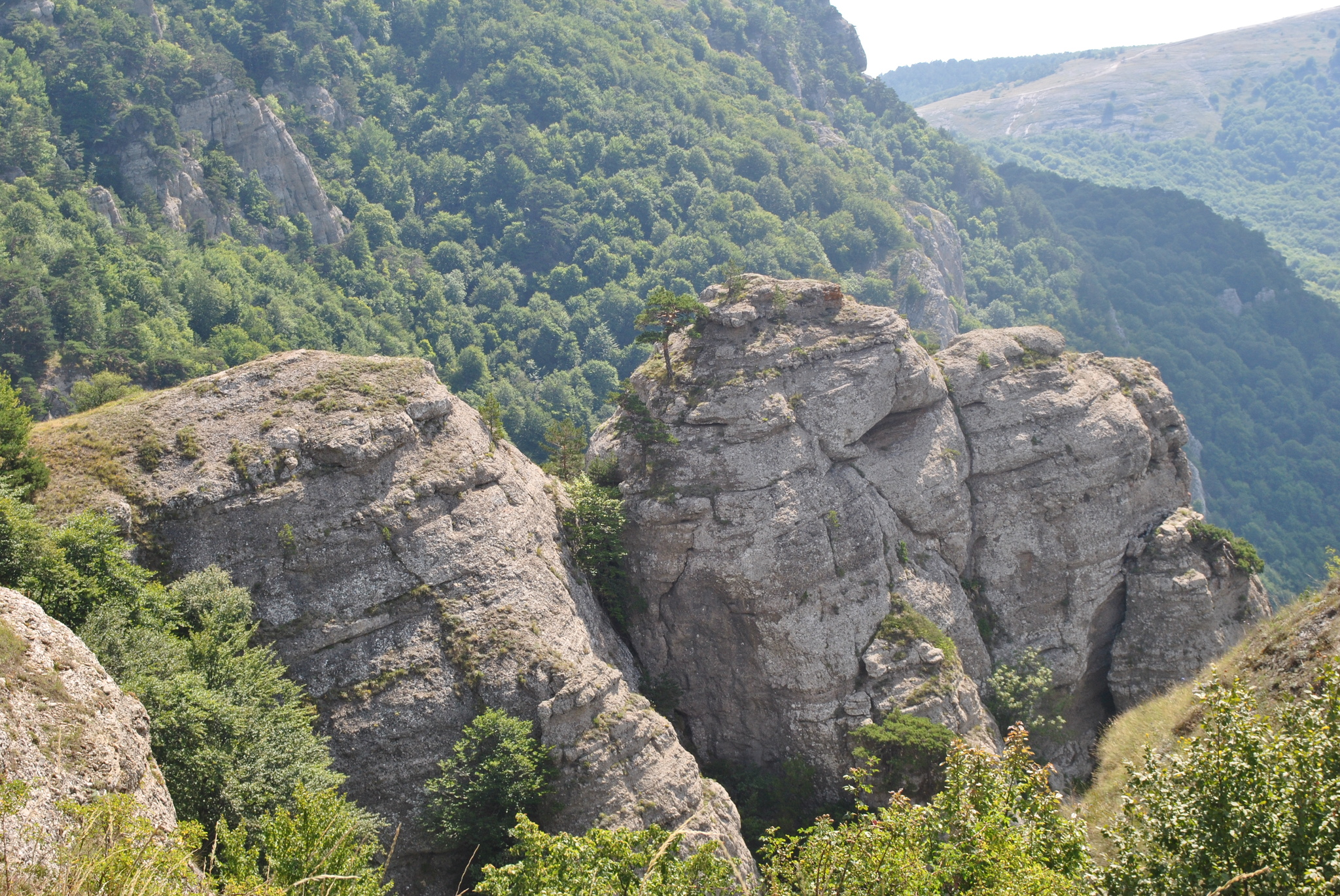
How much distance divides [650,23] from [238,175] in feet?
347

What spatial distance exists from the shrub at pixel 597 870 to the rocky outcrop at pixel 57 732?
756cm

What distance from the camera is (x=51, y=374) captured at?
62.0m

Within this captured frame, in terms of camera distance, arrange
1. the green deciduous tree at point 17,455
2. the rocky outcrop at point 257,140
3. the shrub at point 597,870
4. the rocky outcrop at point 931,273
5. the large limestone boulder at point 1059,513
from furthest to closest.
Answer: the rocky outcrop at point 931,273 < the rocky outcrop at point 257,140 < the large limestone boulder at point 1059,513 < the green deciduous tree at point 17,455 < the shrub at point 597,870

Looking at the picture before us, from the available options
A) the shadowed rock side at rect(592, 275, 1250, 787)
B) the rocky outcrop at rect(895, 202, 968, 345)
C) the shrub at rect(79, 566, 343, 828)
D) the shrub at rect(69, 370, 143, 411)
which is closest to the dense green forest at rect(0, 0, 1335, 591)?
the rocky outcrop at rect(895, 202, 968, 345)

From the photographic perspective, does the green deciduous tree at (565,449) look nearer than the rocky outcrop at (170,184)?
Yes

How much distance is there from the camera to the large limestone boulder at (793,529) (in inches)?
1475

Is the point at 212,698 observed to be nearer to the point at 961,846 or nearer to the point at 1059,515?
the point at 961,846

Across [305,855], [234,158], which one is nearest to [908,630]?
[305,855]

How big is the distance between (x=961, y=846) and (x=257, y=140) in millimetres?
120795

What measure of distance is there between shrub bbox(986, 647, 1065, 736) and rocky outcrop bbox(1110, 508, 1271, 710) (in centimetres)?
558

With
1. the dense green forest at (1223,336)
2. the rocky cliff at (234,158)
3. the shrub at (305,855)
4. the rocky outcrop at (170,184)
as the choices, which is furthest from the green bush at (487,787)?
the dense green forest at (1223,336)

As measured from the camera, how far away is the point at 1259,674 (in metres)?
22.6

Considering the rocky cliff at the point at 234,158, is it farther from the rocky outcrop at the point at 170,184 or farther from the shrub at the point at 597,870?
the shrub at the point at 597,870

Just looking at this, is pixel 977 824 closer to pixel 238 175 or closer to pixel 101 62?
pixel 238 175
